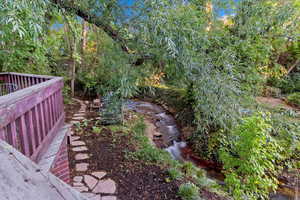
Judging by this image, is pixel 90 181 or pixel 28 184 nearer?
pixel 28 184

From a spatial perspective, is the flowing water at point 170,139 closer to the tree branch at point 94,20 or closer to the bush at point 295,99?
the tree branch at point 94,20

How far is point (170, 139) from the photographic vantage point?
195 inches

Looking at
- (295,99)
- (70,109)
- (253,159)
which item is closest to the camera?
(253,159)

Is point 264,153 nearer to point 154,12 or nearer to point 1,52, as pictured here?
point 154,12

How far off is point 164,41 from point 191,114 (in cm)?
367

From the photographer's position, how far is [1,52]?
159 inches

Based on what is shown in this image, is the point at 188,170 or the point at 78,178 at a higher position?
the point at 78,178

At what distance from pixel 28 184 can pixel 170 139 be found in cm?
469

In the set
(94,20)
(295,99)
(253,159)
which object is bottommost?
(253,159)

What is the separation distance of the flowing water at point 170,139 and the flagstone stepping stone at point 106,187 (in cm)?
211

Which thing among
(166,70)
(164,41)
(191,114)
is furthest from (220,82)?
(191,114)

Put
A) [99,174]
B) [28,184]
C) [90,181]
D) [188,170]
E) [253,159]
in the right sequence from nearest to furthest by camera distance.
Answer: [28,184], [253,159], [90,181], [99,174], [188,170]

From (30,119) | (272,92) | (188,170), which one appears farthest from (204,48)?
(272,92)

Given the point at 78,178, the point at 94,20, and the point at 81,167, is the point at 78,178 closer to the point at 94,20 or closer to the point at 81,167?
the point at 81,167
